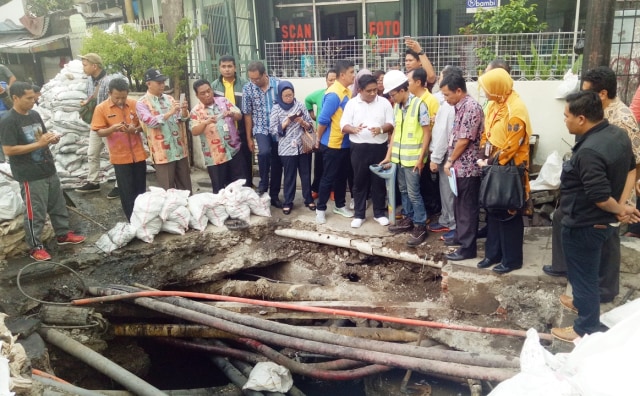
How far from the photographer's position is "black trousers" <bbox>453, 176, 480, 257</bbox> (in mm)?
4598

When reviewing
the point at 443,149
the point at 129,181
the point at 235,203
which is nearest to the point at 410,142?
the point at 443,149

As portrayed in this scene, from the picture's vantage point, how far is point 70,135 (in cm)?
837

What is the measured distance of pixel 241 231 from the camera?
591cm

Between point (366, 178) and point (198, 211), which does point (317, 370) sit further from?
point (198, 211)

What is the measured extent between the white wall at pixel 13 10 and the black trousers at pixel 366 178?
60.0 ft

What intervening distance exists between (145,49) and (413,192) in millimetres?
5121

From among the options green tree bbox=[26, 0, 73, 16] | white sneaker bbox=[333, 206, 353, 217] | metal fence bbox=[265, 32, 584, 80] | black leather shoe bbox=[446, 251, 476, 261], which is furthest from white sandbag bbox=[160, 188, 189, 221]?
green tree bbox=[26, 0, 73, 16]

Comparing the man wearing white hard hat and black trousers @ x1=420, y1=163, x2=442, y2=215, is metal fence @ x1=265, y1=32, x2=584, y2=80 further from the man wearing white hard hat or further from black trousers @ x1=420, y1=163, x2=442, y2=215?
the man wearing white hard hat

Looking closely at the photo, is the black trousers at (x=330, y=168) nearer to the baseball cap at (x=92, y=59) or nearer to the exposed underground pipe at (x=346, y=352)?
the exposed underground pipe at (x=346, y=352)

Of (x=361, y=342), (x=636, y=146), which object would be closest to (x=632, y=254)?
(x=636, y=146)

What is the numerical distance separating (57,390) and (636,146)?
4.26 m

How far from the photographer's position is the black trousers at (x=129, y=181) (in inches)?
237

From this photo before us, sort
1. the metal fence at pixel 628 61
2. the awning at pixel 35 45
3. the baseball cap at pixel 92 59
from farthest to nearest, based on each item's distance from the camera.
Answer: the awning at pixel 35 45, the baseball cap at pixel 92 59, the metal fence at pixel 628 61

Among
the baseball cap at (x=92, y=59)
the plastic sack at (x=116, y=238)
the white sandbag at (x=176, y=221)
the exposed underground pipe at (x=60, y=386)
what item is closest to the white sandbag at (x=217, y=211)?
the white sandbag at (x=176, y=221)
